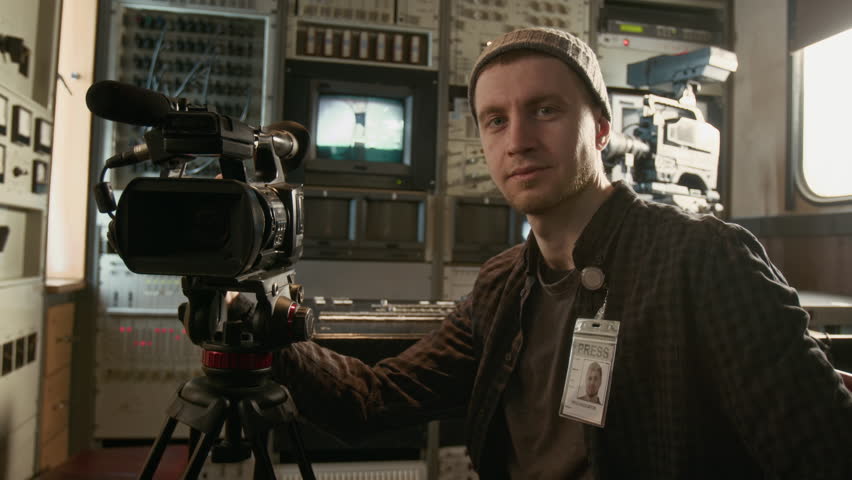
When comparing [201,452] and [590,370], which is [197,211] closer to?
[201,452]

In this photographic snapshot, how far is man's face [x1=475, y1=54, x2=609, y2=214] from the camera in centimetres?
101

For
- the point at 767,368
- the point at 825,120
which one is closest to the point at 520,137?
the point at 767,368

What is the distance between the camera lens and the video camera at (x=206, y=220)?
716 millimetres

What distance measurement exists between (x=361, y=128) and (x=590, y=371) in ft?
7.53

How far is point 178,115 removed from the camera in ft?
2.40

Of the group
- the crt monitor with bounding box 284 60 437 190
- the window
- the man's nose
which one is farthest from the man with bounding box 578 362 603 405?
the window

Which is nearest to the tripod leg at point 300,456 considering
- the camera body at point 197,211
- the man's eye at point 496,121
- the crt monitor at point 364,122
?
the camera body at point 197,211

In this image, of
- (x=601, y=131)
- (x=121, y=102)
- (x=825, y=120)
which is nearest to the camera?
(x=121, y=102)

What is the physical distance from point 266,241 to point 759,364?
0.73 meters

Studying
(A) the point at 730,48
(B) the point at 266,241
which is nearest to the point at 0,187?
(B) the point at 266,241

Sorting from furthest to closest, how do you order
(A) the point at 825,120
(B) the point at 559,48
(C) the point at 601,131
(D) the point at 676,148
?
(A) the point at 825,120
(D) the point at 676,148
(C) the point at 601,131
(B) the point at 559,48

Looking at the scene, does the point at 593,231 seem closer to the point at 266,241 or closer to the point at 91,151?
the point at 266,241

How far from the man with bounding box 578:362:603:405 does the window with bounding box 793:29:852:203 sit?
8.14ft

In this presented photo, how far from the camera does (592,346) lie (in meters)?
0.91
